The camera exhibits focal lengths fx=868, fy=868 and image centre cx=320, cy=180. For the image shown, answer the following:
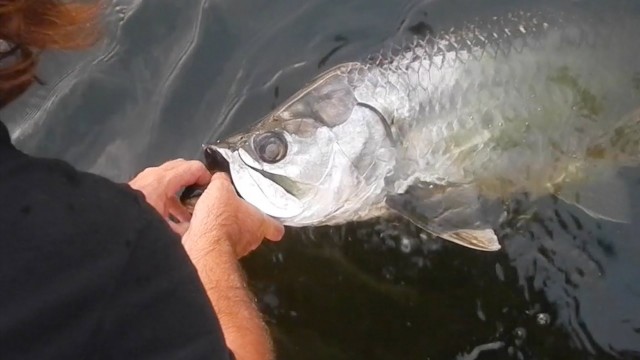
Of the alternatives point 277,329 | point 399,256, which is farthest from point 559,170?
point 277,329

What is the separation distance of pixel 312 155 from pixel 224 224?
78cm

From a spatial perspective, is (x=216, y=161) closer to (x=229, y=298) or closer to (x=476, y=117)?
(x=229, y=298)

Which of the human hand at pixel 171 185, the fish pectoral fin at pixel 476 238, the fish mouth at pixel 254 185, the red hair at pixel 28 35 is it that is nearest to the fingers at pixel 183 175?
the human hand at pixel 171 185

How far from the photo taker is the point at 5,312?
160 centimetres

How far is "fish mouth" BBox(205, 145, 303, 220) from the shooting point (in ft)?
11.7

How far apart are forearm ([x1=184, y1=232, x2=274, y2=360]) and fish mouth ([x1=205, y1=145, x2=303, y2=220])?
59cm

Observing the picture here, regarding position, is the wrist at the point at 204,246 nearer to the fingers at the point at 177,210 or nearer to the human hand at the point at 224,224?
the human hand at the point at 224,224

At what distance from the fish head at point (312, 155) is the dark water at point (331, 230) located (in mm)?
555

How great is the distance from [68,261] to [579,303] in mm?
2777

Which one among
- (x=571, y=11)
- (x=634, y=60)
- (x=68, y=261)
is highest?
(x=68, y=261)

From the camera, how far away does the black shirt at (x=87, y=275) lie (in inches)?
64.9

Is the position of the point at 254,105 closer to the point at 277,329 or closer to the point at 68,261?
the point at 277,329

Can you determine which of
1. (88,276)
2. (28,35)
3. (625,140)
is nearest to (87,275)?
(88,276)

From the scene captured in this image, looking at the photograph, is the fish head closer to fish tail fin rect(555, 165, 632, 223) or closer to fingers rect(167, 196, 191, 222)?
fingers rect(167, 196, 191, 222)
